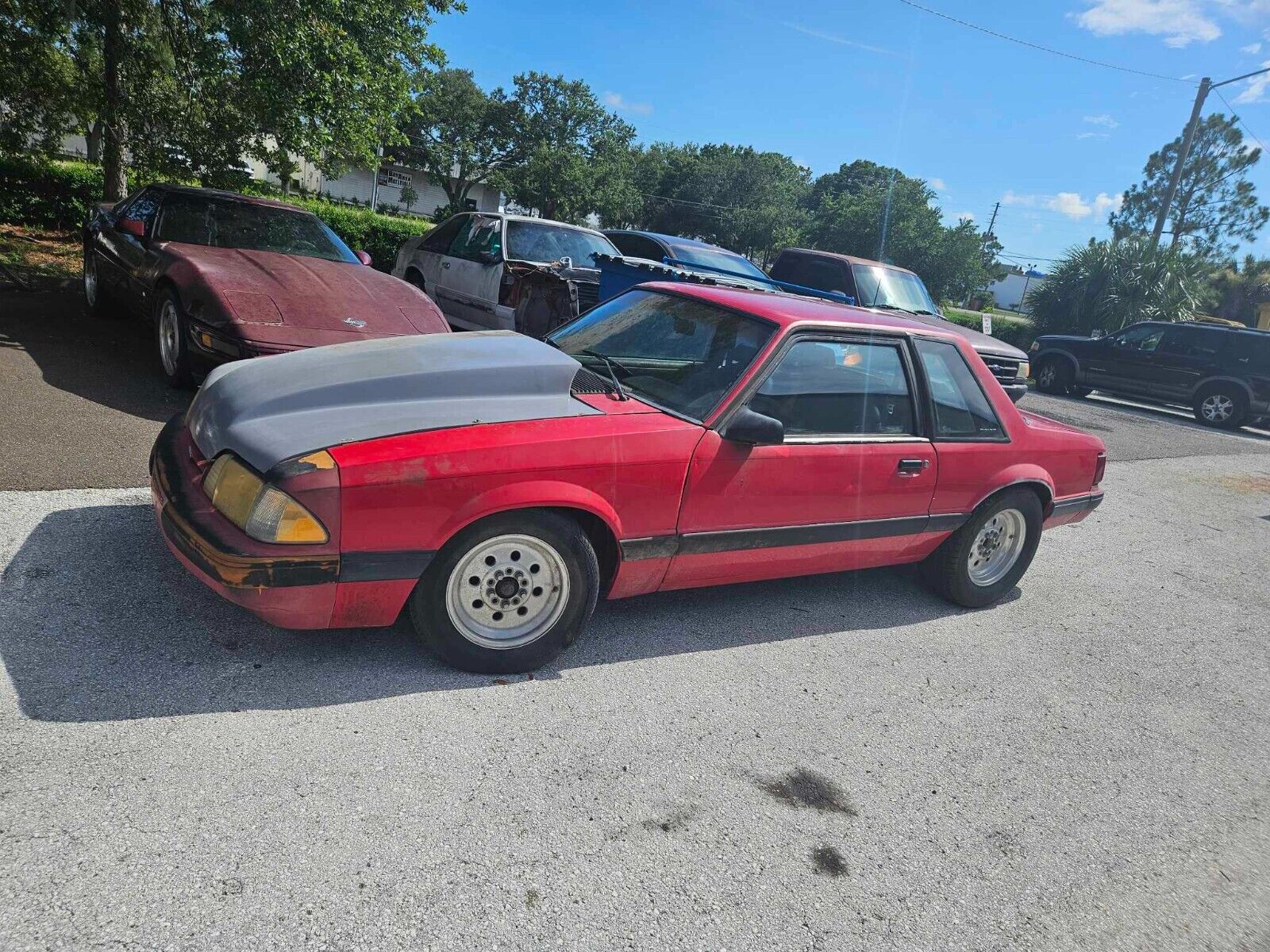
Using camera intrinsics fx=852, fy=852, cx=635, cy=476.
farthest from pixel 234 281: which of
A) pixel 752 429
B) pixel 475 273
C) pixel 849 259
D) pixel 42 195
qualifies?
pixel 42 195

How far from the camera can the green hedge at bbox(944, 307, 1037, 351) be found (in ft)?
Answer: 82.2

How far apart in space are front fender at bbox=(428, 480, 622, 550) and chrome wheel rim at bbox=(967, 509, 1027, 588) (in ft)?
7.90

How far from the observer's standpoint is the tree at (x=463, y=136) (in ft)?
211

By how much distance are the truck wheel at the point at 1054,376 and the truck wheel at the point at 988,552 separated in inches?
532

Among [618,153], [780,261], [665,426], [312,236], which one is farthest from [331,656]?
[618,153]

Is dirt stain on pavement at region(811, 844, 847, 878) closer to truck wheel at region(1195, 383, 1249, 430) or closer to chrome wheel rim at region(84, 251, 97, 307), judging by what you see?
chrome wheel rim at region(84, 251, 97, 307)

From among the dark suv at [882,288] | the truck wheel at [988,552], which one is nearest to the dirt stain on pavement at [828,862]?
the truck wheel at [988,552]

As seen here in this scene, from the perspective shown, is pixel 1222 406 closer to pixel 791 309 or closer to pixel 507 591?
pixel 791 309

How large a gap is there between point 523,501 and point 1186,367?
1611 cm

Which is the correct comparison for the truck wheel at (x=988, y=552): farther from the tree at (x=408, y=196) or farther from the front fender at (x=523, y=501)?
the tree at (x=408, y=196)

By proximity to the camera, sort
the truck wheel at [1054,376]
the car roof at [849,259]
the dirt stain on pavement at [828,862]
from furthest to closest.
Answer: the truck wheel at [1054,376]
the car roof at [849,259]
the dirt stain on pavement at [828,862]

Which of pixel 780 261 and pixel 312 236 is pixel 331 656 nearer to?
pixel 312 236

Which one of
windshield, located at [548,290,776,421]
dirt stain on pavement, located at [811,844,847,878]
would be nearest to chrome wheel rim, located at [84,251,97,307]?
→ windshield, located at [548,290,776,421]

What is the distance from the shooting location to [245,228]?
683 cm
